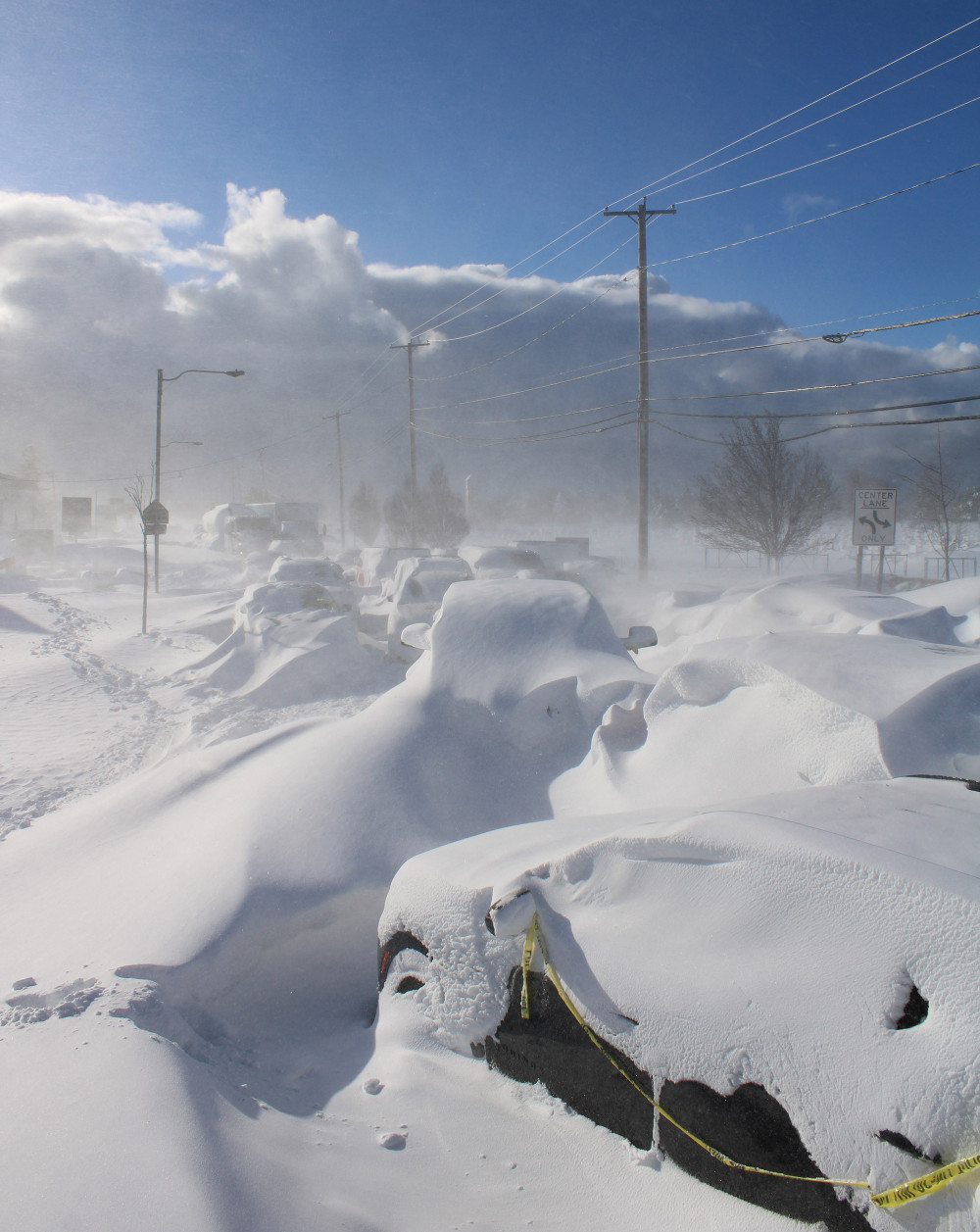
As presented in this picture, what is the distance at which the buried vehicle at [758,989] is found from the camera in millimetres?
1653

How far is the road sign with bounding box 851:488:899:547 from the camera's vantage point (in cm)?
1438

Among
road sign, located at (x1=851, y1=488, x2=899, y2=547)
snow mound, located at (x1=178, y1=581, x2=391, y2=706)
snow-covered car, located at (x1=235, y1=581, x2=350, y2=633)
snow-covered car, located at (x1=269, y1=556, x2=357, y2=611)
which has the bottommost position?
snow mound, located at (x1=178, y1=581, x2=391, y2=706)

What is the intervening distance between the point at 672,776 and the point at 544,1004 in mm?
1682

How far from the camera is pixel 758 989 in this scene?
1935 millimetres

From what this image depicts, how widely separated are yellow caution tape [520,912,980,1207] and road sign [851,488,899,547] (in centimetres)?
1413

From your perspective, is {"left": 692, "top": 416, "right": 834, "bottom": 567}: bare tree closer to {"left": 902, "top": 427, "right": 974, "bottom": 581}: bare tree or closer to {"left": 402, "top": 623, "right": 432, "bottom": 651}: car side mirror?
{"left": 902, "top": 427, "right": 974, "bottom": 581}: bare tree

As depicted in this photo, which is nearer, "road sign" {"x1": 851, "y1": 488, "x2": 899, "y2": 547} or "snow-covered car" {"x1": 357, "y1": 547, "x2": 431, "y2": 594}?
"road sign" {"x1": 851, "y1": 488, "x2": 899, "y2": 547}

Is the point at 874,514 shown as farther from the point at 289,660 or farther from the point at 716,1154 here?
the point at 716,1154

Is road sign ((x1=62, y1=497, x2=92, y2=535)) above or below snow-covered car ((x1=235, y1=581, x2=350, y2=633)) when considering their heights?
above

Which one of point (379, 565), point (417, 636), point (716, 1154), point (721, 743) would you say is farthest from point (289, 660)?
point (379, 565)

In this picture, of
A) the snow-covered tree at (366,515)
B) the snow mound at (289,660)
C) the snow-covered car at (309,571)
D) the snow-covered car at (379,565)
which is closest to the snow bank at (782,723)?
the snow mound at (289,660)

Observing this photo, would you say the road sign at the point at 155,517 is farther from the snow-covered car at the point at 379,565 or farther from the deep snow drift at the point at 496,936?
the deep snow drift at the point at 496,936

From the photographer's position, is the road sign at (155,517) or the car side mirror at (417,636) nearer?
the car side mirror at (417,636)

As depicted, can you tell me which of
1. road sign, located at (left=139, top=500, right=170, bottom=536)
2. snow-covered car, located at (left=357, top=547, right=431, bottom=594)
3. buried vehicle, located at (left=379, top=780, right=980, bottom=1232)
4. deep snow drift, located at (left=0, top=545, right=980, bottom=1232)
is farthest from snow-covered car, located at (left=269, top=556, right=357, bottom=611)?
buried vehicle, located at (left=379, top=780, right=980, bottom=1232)
